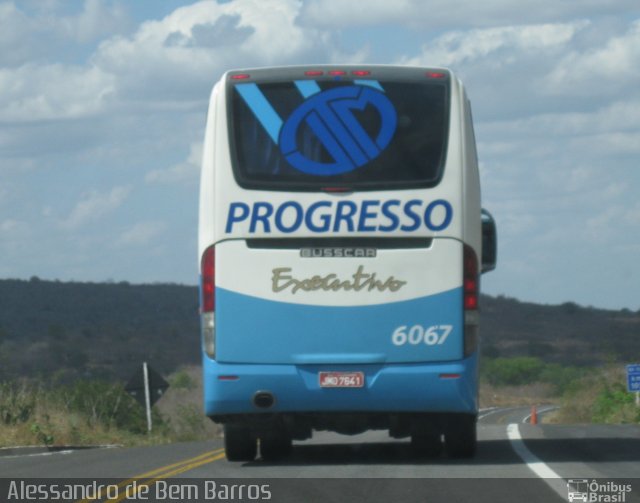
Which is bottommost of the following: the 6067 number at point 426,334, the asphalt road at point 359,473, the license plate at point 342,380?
the asphalt road at point 359,473

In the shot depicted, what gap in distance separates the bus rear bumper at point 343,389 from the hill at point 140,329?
57275 millimetres

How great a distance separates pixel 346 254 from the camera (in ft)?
47.3

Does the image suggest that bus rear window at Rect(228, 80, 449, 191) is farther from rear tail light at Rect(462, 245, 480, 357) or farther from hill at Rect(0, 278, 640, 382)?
hill at Rect(0, 278, 640, 382)

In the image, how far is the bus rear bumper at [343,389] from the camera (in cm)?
1431

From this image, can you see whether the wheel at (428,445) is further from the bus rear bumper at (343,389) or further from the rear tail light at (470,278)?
the rear tail light at (470,278)

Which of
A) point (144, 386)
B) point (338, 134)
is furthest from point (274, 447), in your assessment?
point (144, 386)

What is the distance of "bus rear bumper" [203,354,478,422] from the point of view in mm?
14312

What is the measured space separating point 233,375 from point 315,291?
124 centimetres

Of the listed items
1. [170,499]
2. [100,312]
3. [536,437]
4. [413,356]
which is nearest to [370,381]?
[413,356]

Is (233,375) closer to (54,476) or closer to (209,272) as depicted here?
(209,272)

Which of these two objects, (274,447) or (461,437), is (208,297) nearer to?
(274,447)

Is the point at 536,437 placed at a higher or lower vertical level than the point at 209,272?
lower

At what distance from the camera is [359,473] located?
14.2 meters

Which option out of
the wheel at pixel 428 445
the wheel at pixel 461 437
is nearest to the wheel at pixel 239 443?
the wheel at pixel 428 445
